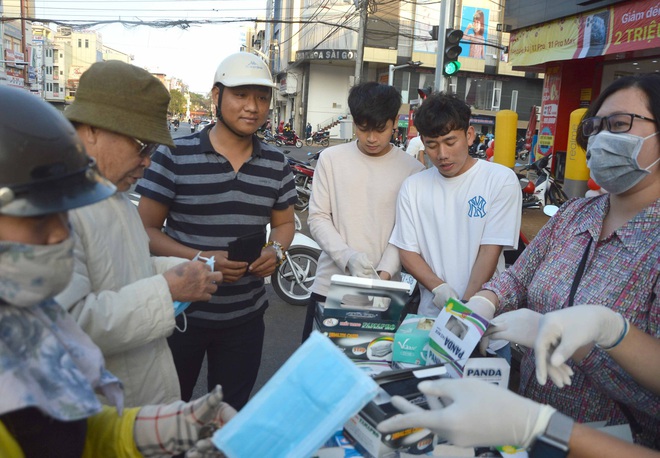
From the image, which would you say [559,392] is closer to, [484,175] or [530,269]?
[530,269]

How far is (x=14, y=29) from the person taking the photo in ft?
186

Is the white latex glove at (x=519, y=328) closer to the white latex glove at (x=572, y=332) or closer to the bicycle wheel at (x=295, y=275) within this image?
the white latex glove at (x=572, y=332)

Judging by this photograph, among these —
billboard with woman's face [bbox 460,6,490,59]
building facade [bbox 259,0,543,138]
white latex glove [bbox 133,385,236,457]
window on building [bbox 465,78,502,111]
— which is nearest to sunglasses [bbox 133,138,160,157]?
white latex glove [bbox 133,385,236,457]

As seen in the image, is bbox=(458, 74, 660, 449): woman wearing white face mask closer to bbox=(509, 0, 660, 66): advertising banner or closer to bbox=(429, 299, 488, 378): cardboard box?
bbox=(429, 299, 488, 378): cardboard box

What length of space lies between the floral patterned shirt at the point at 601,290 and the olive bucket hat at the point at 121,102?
1477 mm

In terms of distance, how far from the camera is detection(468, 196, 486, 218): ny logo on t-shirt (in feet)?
8.34

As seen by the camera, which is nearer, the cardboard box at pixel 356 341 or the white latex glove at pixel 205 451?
the white latex glove at pixel 205 451

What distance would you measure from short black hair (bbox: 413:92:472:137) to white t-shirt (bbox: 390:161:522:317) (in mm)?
249

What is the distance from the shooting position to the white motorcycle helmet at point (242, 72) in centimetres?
238

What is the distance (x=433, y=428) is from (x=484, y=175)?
1.67 meters

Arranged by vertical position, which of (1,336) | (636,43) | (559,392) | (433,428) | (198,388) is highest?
(636,43)

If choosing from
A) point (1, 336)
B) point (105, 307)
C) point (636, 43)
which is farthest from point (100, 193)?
point (636, 43)

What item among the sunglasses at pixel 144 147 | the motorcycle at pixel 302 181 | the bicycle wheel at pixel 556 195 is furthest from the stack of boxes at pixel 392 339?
the bicycle wheel at pixel 556 195

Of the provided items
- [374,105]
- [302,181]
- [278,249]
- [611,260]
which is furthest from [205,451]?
[302,181]
